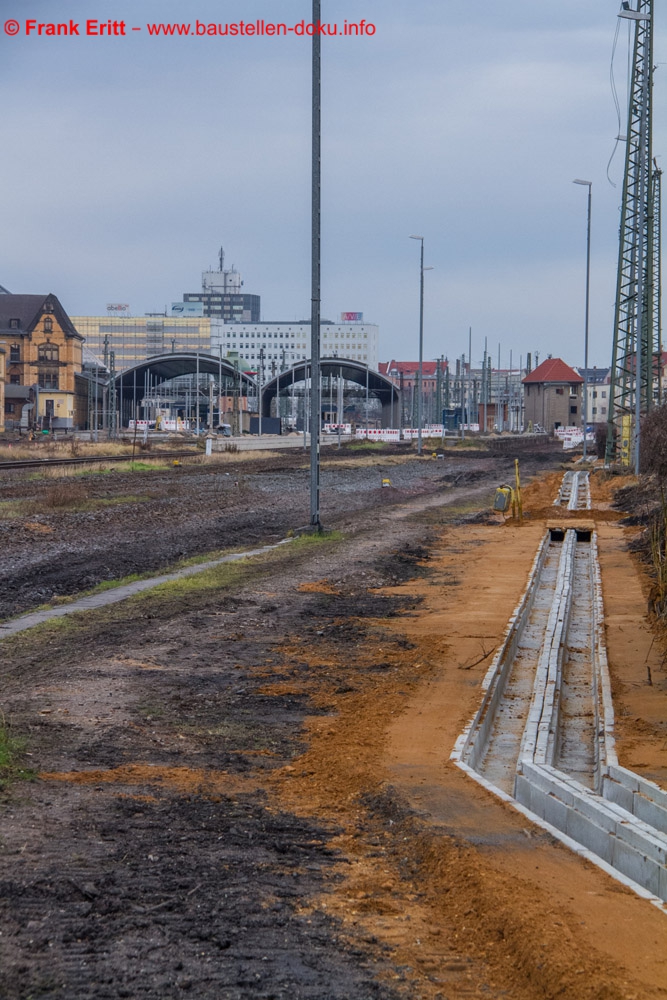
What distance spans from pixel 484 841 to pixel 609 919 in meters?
1.19

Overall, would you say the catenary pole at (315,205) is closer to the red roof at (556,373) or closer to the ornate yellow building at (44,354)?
the ornate yellow building at (44,354)

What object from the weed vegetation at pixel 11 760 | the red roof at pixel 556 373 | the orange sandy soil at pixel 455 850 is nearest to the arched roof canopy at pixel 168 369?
the red roof at pixel 556 373

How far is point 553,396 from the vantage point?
145500 millimetres

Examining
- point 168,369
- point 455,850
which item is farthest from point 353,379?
point 455,850

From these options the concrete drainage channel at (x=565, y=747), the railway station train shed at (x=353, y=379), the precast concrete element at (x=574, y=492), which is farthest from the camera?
the railway station train shed at (x=353, y=379)

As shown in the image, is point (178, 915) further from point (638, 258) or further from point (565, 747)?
point (638, 258)

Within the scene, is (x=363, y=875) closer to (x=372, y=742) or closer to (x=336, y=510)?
(x=372, y=742)

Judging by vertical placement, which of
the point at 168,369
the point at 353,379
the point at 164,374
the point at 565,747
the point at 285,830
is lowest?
the point at 565,747

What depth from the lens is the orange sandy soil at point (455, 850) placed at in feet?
15.6

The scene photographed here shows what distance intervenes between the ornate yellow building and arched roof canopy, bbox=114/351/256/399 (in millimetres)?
5116

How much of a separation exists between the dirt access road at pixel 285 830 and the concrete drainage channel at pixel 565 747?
0.19 m

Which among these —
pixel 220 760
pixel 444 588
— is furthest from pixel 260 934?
pixel 444 588

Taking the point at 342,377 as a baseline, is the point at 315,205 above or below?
below

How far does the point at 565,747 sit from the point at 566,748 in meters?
0.04
